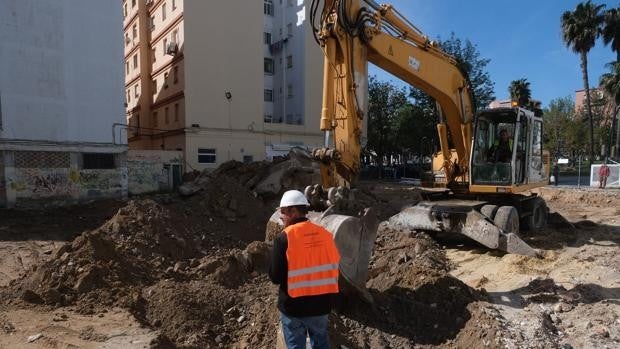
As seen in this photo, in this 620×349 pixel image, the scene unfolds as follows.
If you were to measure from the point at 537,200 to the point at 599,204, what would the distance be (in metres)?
9.41

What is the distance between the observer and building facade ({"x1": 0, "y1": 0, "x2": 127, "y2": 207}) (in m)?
16.8

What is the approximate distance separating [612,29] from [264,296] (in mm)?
40024

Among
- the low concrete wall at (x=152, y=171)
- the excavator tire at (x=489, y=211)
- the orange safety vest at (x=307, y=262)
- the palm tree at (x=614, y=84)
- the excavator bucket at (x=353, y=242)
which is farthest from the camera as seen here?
the palm tree at (x=614, y=84)

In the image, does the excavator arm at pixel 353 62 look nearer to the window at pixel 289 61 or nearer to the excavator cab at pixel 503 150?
the excavator cab at pixel 503 150

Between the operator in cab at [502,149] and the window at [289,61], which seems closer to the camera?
the operator in cab at [502,149]

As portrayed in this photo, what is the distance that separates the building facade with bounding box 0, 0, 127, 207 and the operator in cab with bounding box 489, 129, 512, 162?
15.3 metres

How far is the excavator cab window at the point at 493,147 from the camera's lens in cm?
1012

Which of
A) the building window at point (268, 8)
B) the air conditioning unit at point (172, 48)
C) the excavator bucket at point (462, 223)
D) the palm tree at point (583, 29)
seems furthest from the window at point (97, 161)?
the palm tree at point (583, 29)

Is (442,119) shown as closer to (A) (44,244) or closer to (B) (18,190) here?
(A) (44,244)

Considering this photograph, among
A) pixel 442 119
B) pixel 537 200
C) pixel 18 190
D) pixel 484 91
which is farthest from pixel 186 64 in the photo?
pixel 484 91

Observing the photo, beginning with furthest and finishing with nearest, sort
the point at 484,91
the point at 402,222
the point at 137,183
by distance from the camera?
the point at 484,91 → the point at 137,183 → the point at 402,222

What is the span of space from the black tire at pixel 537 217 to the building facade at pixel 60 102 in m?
15.8

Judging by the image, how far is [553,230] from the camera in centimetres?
1205

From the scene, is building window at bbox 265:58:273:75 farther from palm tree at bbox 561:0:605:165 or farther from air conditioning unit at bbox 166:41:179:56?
palm tree at bbox 561:0:605:165
